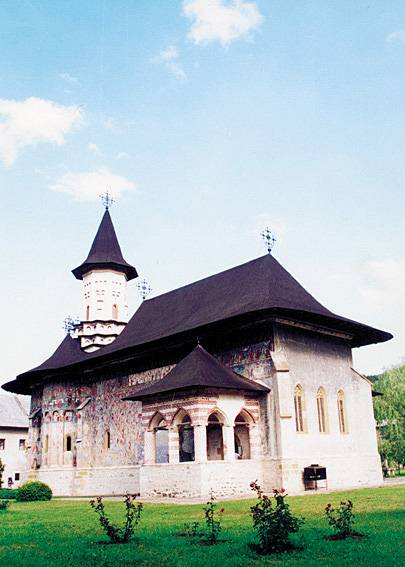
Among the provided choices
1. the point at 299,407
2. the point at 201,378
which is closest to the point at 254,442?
the point at 299,407

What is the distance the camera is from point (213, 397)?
19766 mm

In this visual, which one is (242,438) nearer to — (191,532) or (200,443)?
(200,443)

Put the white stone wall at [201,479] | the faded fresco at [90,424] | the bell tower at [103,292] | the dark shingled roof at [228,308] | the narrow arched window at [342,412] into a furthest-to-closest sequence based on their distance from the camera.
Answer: the bell tower at [103,292], the faded fresco at [90,424], the narrow arched window at [342,412], the dark shingled roof at [228,308], the white stone wall at [201,479]

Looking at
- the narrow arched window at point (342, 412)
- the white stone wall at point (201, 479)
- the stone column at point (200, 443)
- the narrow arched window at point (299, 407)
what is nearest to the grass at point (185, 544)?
the white stone wall at point (201, 479)

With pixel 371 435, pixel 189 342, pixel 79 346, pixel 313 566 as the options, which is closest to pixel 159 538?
pixel 313 566

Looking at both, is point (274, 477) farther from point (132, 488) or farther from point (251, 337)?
point (132, 488)

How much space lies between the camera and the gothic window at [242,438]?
2172 cm

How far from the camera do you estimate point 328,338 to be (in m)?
23.6

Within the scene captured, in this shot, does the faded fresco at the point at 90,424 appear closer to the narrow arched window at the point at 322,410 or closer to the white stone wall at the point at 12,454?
the narrow arched window at the point at 322,410

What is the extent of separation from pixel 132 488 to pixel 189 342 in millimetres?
7254

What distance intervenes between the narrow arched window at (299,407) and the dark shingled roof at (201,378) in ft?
4.98

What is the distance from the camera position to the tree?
3722 cm

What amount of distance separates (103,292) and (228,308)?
38.9 feet

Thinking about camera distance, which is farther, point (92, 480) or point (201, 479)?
point (92, 480)
